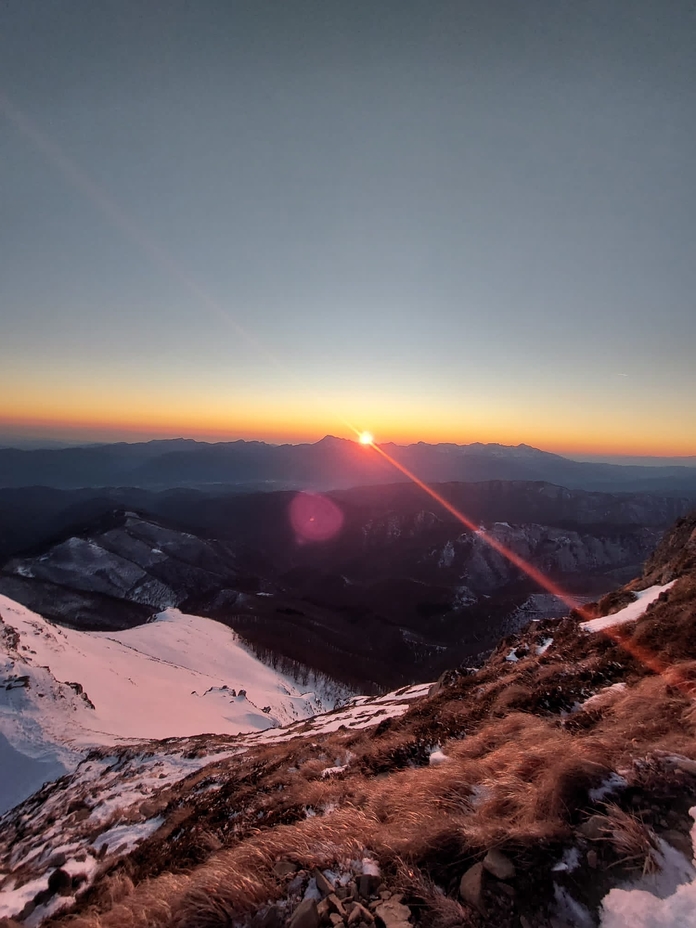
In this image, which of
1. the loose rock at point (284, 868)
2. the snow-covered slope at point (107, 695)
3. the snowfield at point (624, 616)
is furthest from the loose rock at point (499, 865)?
the snow-covered slope at point (107, 695)

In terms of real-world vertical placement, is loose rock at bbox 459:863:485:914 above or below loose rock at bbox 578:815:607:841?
below

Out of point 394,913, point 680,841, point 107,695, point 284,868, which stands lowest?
point 107,695

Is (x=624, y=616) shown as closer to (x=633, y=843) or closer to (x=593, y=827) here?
(x=593, y=827)

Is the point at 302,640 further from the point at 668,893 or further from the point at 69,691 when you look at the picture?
the point at 668,893

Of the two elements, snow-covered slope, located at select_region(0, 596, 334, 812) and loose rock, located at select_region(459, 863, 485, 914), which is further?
snow-covered slope, located at select_region(0, 596, 334, 812)

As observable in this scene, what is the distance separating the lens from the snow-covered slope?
26.8 metres

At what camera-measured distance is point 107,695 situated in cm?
4466

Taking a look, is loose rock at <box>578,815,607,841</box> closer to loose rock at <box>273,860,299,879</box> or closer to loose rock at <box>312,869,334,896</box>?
loose rock at <box>312,869,334,896</box>

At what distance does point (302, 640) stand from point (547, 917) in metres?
136

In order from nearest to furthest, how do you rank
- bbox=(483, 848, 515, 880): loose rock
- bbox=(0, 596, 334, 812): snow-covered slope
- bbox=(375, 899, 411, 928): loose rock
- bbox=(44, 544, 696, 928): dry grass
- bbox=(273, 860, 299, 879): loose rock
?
bbox=(375, 899, 411, 928): loose rock
bbox=(483, 848, 515, 880): loose rock
bbox=(44, 544, 696, 928): dry grass
bbox=(273, 860, 299, 879): loose rock
bbox=(0, 596, 334, 812): snow-covered slope

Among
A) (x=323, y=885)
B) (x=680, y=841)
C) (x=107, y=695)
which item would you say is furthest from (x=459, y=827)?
(x=107, y=695)

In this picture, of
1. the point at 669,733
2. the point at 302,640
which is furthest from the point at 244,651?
the point at 669,733

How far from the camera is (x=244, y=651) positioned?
10512cm

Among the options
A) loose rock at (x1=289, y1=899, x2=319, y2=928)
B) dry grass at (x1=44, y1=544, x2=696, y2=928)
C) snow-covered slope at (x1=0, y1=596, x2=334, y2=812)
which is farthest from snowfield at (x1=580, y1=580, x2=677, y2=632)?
snow-covered slope at (x1=0, y1=596, x2=334, y2=812)
